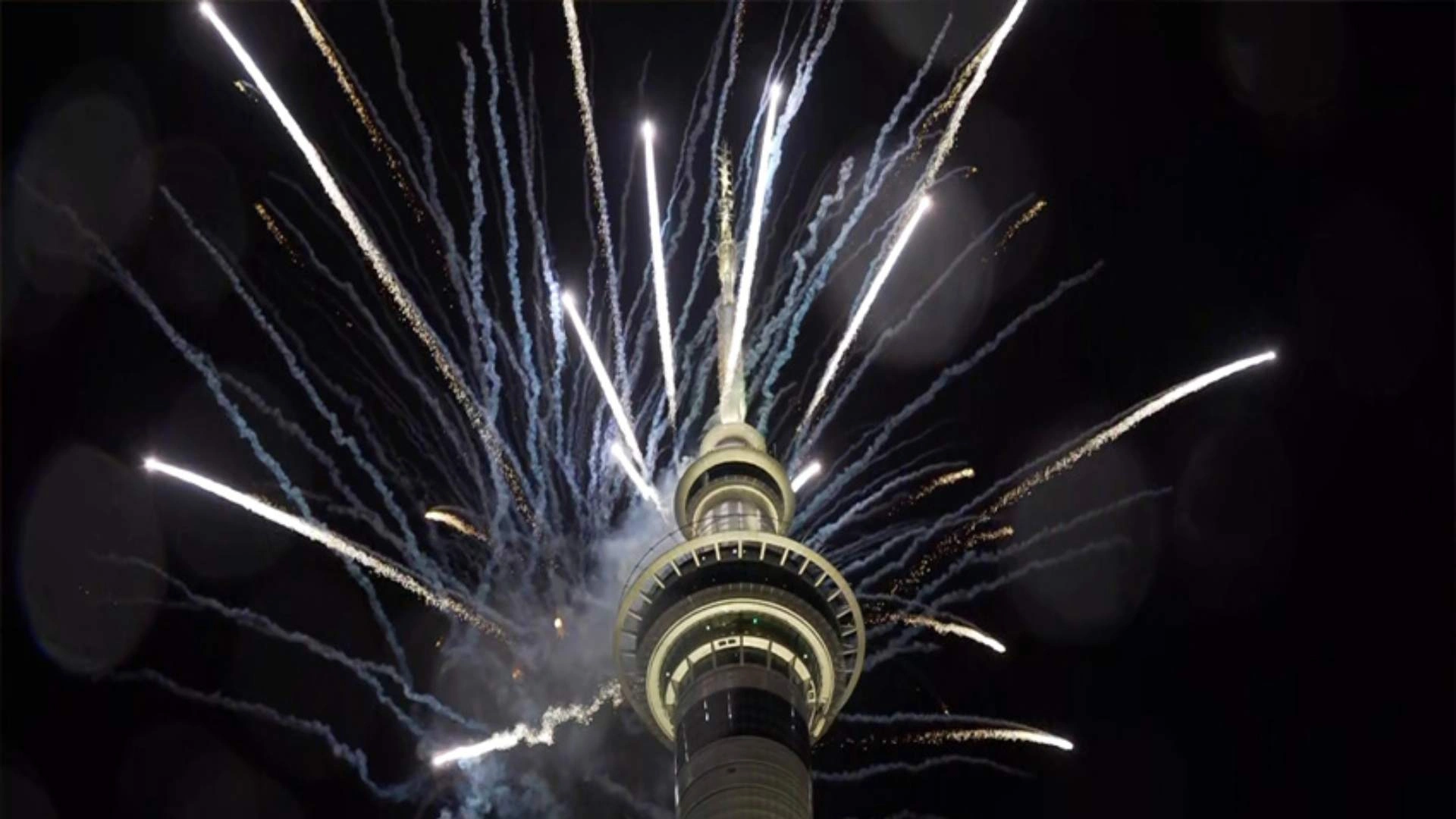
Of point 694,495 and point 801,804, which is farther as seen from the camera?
point 694,495

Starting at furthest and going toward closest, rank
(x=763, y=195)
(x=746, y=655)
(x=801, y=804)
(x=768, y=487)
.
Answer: (x=768, y=487)
(x=746, y=655)
(x=801, y=804)
(x=763, y=195)

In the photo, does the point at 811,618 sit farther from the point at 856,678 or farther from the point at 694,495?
the point at 694,495

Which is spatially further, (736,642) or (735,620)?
(735,620)

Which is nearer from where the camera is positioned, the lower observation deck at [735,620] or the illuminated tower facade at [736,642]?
the illuminated tower facade at [736,642]

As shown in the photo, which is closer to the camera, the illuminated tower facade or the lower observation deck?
the illuminated tower facade

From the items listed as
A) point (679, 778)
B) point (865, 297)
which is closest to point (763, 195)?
point (865, 297)

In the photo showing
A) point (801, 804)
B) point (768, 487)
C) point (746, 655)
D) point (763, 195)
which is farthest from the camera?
point (768, 487)

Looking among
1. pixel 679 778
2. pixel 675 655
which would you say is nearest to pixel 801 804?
pixel 679 778

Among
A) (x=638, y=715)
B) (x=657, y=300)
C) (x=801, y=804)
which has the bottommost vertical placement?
(x=801, y=804)

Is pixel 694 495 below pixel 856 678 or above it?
above

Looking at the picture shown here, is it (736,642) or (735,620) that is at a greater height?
(735,620)
